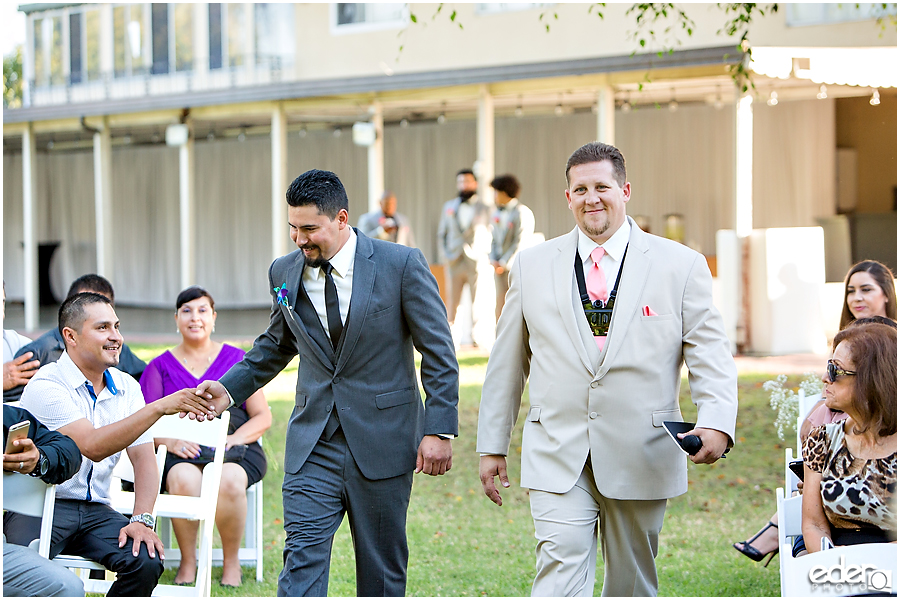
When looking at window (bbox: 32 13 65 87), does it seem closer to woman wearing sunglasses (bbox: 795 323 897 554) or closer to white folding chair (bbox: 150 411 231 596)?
white folding chair (bbox: 150 411 231 596)

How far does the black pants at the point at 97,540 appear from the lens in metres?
4.61

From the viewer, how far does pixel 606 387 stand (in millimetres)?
4207

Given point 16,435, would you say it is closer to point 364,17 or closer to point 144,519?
point 144,519

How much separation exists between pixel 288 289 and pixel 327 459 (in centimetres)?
78

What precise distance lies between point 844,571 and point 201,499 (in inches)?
149

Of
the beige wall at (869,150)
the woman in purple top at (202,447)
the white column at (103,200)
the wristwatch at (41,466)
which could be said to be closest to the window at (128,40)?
the white column at (103,200)

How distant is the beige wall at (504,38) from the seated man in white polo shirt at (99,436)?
39.0 ft

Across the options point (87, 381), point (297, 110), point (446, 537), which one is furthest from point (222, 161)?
point (87, 381)

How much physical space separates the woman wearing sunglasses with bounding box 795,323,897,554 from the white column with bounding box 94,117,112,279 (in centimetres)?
1738

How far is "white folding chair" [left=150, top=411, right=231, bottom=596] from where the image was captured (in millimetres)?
5594

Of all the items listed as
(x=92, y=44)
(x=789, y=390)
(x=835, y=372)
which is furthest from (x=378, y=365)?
(x=92, y=44)

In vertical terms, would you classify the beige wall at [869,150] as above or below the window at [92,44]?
below

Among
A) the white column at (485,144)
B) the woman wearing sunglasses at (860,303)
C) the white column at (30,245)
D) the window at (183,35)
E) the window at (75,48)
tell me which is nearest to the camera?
the woman wearing sunglasses at (860,303)

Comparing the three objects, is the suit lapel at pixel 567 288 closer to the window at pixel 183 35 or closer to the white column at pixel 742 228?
the white column at pixel 742 228
